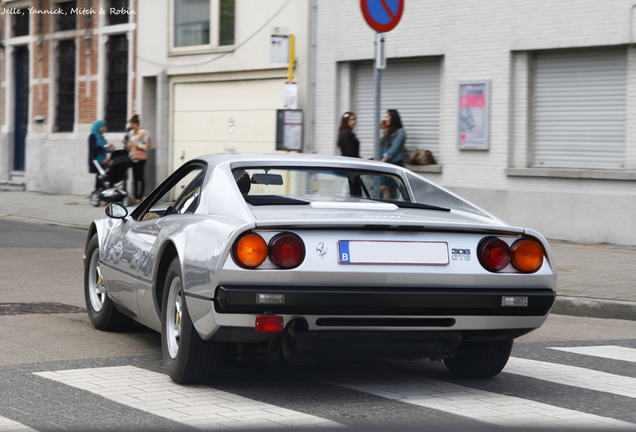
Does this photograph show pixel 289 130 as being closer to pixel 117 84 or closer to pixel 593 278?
pixel 593 278

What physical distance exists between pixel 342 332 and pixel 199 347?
78 cm

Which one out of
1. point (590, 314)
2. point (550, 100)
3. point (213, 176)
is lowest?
point (590, 314)

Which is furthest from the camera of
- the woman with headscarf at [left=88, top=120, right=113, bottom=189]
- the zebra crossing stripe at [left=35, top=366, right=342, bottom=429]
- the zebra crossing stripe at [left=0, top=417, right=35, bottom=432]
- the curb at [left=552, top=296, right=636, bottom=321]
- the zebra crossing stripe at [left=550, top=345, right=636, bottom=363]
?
the woman with headscarf at [left=88, top=120, right=113, bottom=189]

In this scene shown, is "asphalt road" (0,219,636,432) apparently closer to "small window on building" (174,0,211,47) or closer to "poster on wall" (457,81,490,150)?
"poster on wall" (457,81,490,150)

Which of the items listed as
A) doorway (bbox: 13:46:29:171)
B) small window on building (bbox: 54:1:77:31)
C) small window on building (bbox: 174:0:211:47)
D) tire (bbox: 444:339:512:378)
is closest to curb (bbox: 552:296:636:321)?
tire (bbox: 444:339:512:378)

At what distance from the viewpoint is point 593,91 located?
1452cm

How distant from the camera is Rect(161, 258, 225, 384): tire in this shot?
528 centimetres

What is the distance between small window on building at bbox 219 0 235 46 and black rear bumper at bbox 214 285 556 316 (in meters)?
16.9

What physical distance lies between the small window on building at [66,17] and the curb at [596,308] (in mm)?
20359

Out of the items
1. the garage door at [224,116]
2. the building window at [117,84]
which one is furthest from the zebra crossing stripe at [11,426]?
the building window at [117,84]

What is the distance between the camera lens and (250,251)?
4910 millimetres

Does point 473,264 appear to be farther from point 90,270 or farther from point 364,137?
point 364,137

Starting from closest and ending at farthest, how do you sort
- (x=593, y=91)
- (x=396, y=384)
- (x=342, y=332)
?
(x=342, y=332)
(x=396, y=384)
(x=593, y=91)

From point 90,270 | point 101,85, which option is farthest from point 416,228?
point 101,85
